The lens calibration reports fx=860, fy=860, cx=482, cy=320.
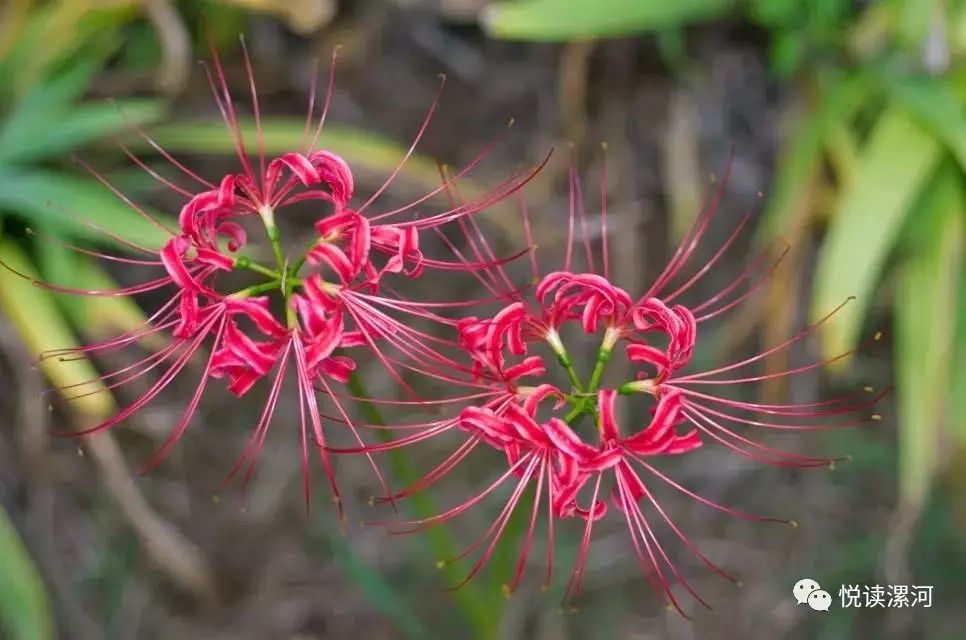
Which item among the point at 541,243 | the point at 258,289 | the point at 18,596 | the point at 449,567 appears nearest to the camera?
the point at 258,289

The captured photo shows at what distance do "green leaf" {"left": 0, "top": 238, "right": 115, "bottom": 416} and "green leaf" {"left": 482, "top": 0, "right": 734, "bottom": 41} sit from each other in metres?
0.66

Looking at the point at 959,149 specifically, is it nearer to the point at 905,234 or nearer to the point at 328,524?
the point at 905,234

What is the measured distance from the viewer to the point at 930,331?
43.8 inches

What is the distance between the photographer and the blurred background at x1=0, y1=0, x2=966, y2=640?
1108mm

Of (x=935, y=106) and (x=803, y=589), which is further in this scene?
(x=803, y=589)

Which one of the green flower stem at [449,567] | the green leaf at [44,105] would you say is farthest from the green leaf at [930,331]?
the green leaf at [44,105]

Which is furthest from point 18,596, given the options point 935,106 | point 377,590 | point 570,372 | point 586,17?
point 935,106

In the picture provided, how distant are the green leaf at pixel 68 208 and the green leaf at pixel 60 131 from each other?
0.03 meters

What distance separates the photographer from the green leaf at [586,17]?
3.59 ft

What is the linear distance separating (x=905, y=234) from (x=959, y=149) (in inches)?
6.2

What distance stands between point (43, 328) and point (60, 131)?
0.26 metres

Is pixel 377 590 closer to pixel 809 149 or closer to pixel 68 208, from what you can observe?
pixel 68 208

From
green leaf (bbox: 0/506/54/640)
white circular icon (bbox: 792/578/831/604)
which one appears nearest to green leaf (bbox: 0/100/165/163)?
green leaf (bbox: 0/506/54/640)

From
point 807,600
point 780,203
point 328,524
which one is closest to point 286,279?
point 328,524
